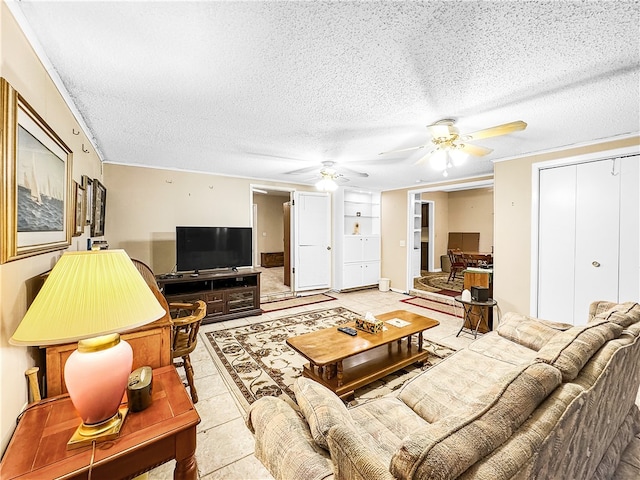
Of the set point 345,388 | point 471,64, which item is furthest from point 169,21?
point 345,388

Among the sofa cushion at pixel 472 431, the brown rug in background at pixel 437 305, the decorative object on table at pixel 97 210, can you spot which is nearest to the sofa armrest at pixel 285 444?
the sofa cushion at pixel 472 431

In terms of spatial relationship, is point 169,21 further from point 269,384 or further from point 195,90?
point 269,384

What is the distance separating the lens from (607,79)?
175cm

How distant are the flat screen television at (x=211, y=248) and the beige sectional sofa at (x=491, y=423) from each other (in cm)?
331

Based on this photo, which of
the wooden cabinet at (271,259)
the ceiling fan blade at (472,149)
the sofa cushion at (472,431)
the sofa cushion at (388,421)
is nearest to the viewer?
the sofa cushion at (472,431)

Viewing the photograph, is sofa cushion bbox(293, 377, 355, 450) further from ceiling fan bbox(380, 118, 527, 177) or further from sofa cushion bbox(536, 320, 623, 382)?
ceiling fan bbox(380, 118, 527, 177)

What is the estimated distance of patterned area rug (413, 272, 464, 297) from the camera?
5.88 m

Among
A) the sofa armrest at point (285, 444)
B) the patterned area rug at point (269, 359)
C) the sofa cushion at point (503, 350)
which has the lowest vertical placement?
the patterned area rug at point (269, 359)

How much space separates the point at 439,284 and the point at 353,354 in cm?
525

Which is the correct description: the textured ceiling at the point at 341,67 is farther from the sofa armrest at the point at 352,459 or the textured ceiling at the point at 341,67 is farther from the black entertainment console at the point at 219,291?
the black entertainment console at the point at 219,291

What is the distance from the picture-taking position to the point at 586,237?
3.12 meters

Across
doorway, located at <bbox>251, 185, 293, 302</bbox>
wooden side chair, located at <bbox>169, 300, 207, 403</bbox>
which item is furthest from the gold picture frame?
doorway, located at <bbox>251, 185, 293, 302</bbox>

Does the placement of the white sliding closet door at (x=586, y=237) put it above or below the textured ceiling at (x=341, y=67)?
below

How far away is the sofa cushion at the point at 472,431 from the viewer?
63cm
